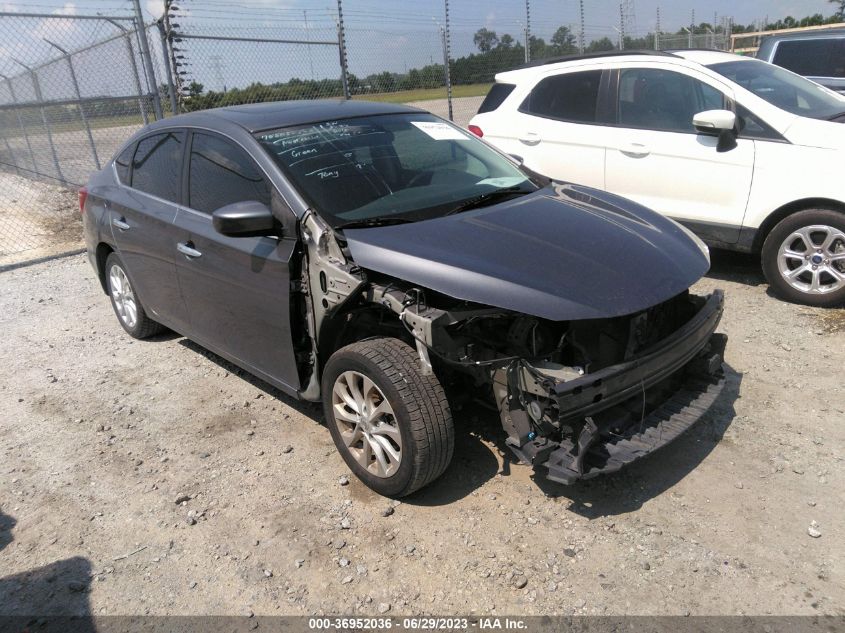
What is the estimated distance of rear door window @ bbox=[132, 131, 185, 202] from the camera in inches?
161

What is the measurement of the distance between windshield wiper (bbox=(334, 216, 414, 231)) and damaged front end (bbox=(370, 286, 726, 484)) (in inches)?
14.9

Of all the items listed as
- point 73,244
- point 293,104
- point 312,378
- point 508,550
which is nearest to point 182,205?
point 293,104

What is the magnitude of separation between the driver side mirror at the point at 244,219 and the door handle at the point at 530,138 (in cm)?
388

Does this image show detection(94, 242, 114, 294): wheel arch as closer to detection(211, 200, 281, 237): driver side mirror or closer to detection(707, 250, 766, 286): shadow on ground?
detection(211, 200, 281, 237): driver side mirror

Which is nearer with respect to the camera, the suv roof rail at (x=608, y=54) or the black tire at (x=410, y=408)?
→ the black tire at (x=410, y=408)

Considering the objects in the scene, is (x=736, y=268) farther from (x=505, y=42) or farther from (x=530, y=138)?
(x=505, y=42)

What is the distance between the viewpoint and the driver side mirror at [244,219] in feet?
10.3

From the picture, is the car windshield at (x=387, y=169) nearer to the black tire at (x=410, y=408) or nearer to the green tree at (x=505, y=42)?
the black tire at (x=410, y=408)

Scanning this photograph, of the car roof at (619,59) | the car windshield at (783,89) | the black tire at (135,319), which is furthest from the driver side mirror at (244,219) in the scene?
the car windshield at (783,89)

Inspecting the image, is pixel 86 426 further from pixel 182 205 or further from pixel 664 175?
pixel 664 175

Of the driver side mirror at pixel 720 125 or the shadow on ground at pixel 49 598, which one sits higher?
the driver side mirror at pixel 720 125

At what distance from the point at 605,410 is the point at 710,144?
342 centimetres

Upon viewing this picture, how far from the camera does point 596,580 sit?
8.50 ft

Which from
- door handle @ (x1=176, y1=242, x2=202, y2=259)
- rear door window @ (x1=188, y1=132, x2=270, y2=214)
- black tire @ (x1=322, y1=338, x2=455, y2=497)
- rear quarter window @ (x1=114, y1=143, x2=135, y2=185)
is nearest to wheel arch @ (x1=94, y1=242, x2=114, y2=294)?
rear quarter window @ (x1=114, y1=143, x2=135, y2=185)
